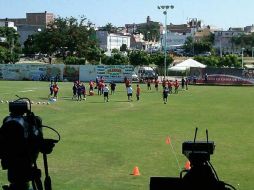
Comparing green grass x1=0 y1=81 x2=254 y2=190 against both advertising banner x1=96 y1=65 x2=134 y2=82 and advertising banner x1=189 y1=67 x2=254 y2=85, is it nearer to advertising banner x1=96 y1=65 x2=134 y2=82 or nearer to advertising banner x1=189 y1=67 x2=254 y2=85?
advertising banner x1=189 y1=67 x2=254 y2=85

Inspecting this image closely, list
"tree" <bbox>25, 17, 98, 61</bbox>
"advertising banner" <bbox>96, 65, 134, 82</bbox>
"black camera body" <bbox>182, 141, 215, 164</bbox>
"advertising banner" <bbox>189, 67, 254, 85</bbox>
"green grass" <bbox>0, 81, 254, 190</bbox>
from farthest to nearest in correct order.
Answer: "tree" <bbox>25, 17, 98, 61</bbox>, "advertising banner" <bbox>96, 65, 134, 82</bbox>, "advertising banner" <bbox>189, 67, 254, 85</bbox>, "green grass" <bbox>0, 81, 254, 190</bbox>, "black camera body" <bbox>182, 141, 215, 164</bbox>

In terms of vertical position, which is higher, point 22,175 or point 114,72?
point 114,72

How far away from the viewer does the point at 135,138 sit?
2086 centimetres

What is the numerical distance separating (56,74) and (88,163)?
56.2m

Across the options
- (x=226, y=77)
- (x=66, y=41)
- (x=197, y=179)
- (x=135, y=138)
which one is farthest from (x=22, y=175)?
(x=66, y=41)

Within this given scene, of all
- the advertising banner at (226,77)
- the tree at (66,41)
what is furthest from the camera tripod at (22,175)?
the tree at (66,41)

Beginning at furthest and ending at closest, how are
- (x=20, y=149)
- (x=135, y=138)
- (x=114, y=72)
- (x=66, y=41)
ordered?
(x=66, y=41), (x=114, y=72), (x=135, y=138), (x=20, y=149)

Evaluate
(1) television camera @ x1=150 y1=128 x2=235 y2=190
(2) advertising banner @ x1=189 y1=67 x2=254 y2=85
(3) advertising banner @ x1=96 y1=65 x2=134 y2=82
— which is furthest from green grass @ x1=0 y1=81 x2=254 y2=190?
(3) advertising banner @ x1=96 y1=65 x2=134 y2=82

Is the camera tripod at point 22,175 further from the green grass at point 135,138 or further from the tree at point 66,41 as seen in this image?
the tree at point 66,41

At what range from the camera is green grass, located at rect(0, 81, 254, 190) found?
45.2ft

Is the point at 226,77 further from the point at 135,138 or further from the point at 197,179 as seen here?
the point at 197,179

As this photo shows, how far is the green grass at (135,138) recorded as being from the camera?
13789 millimetres

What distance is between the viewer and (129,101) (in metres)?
39.8

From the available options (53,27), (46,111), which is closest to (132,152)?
(46,111)
